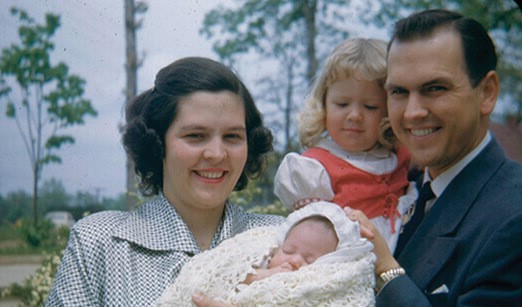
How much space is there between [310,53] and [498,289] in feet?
29.4

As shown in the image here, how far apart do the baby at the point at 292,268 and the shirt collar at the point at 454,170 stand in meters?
0.50

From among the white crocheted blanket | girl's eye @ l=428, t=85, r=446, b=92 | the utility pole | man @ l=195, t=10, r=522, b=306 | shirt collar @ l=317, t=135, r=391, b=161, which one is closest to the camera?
the white crocheted blanket

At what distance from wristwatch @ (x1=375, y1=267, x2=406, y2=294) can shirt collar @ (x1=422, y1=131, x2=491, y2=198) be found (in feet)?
1.53

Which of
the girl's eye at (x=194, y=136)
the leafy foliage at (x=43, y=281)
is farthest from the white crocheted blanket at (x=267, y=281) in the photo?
the leafy foliage at (x=43, y=281)

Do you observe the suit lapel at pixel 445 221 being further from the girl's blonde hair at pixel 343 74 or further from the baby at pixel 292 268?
the girl's blonde hair at pixel 343 74

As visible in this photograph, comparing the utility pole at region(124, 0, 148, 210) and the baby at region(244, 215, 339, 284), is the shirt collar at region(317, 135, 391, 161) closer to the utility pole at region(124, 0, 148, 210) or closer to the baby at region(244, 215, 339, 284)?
the baby at region(244, 215, 339, 284)

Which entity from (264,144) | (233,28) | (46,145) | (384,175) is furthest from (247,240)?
(233,28)

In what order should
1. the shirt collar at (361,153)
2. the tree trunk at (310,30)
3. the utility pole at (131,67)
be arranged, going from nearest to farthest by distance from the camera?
the shirt collar at (361,153) → the utility pole at (131,67) → the tree trunk at (310,30)

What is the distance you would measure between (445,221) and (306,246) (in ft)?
1.89

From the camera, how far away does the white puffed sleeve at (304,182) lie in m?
3.17

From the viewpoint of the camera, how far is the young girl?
3.15 metres

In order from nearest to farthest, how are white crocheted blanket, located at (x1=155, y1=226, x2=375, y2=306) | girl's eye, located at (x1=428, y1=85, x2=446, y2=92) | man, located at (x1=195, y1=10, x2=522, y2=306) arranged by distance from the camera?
white crocheted blanket, located at (x1=155, y1=226, x2=375, y2=306)
man, located at (x1=195, y1=10, x2=522, y2=306)
girl's eye, located at (x1=428, y1=85, x2=446, y2=92)

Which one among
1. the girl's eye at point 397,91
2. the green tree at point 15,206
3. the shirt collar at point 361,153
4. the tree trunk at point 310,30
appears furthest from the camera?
the tree trunk at point 310,30

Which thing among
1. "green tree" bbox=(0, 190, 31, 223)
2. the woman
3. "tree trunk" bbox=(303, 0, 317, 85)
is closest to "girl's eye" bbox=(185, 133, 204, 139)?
the woman
